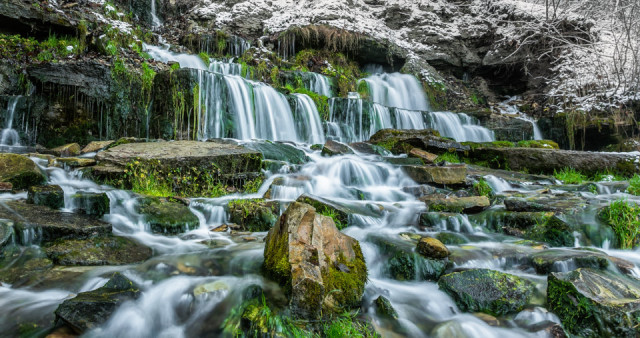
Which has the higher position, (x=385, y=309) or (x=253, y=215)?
(x=253, y=215)

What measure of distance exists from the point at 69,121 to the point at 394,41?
15512mm

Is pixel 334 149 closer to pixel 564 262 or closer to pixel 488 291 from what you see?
pixel 564 262

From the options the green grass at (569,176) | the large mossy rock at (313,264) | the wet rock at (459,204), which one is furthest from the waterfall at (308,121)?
the large mossy rock at (313,264)

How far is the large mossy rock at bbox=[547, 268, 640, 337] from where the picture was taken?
2.15m

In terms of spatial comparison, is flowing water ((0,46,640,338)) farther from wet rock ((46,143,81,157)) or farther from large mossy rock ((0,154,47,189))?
wet rock ((46,143,81,157))

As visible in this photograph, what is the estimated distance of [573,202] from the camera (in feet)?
16.2

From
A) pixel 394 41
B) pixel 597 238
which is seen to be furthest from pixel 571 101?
pixel 597 238

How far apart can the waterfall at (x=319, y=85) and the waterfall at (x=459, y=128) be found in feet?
13.6

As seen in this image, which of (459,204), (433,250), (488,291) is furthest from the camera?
(459,204)

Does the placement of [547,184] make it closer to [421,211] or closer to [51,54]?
[421,211]

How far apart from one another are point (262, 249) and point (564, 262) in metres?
2.83

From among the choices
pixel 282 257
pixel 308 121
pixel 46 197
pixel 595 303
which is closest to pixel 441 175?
pixel 595 303

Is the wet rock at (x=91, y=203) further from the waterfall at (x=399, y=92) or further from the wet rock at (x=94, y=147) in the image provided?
the waterfall at (x=399, y=92)

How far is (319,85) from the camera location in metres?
13.8
